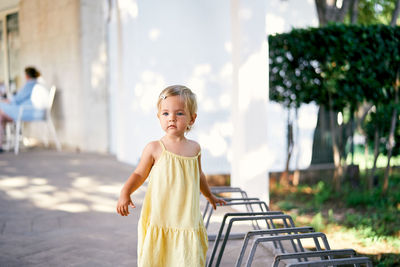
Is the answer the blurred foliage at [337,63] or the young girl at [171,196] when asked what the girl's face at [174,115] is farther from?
the blurred foliage at [337,63]

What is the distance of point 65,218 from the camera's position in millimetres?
4043

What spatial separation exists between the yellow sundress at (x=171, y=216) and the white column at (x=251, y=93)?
220 cm

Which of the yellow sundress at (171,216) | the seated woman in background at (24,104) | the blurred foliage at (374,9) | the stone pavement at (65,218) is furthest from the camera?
the blurred foliage at (374,9)

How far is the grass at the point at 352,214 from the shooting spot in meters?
3.96

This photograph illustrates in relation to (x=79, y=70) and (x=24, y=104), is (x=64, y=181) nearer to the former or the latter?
(x=24, y=104)

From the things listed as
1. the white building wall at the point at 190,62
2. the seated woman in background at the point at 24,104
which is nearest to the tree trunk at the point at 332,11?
the white building wall at the point at 190,62

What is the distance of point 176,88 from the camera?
7.00 ft

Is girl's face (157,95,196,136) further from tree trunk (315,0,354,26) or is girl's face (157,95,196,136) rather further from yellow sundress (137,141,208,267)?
tree trunk (315,0,354,26)

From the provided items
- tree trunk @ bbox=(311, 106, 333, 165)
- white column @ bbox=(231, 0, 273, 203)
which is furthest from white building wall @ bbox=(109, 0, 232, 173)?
white column @ bbox=(231, 0, 273, 203)

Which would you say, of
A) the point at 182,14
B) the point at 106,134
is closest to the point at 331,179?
the point at 182,14

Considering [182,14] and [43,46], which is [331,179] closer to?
[182,14]

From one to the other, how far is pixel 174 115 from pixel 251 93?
2299mm

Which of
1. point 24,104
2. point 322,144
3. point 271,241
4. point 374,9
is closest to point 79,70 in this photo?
point 24,104

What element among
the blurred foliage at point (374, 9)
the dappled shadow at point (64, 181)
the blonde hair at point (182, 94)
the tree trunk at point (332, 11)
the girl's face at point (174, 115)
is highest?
the blurred foliage at point (374, 9)
